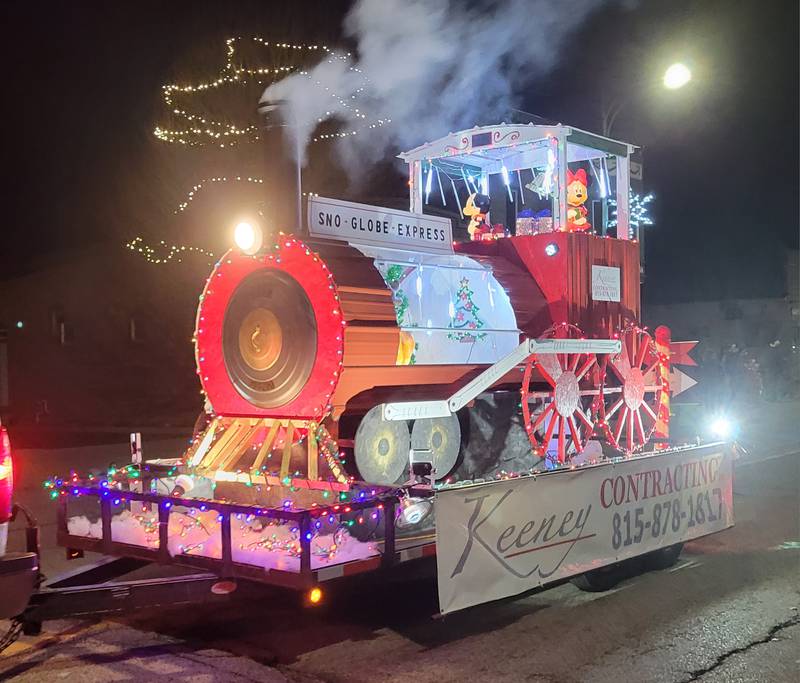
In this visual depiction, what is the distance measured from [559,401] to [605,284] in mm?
1579

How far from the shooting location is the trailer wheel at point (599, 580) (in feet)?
21.9

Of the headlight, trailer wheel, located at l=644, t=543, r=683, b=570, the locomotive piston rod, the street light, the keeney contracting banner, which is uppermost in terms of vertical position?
the street light

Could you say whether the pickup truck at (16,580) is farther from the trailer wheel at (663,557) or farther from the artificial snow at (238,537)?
the trailer wheel at (663,557)

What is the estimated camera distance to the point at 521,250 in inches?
320

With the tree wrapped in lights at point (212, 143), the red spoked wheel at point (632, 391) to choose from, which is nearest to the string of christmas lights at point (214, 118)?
the tree wrapped in lights at point (212, 143)

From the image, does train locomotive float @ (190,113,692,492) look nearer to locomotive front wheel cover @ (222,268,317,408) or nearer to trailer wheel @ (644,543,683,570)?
locomotive front wheel cover @ (222,268,317,408)

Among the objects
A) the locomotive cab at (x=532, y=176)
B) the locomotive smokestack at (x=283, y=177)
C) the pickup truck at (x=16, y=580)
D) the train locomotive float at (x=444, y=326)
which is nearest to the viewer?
the pickup truck at (x=16, y=580)

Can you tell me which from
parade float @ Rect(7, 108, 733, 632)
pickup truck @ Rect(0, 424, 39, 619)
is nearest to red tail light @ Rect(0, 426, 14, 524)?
pickup truck @ Rect(0, 424, 39, 619)

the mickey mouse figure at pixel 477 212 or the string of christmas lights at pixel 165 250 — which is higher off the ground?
the string of christmas lights at pixel 165 250

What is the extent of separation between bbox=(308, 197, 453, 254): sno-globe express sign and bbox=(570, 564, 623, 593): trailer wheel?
277 cm

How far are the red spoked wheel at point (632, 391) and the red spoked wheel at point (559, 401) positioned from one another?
23 cm

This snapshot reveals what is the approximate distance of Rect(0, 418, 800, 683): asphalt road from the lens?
5152mm

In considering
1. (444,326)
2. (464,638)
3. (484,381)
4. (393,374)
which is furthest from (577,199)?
(464,638)

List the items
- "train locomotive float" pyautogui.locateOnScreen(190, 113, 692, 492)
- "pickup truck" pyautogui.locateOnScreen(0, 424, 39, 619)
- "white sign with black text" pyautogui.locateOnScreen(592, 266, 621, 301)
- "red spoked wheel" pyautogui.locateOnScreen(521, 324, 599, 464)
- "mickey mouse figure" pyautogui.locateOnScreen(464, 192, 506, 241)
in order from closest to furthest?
"pickup truck" pyautogui.locateOnScreen(0, 424, 39, 619)
"train locomotive float" pyautogui.locateOnScreen(190, 113, 692, 492)
"red spoked wheel" pyautogui.locateOnScreen(521, 324, 599, 464)
"white sign with black text" pyautogui.locateOnScreen(592, 266, 621, 301)
"mickey mouse figure" pyautogui.locateOnScreen(464, 192, 506, 241)
